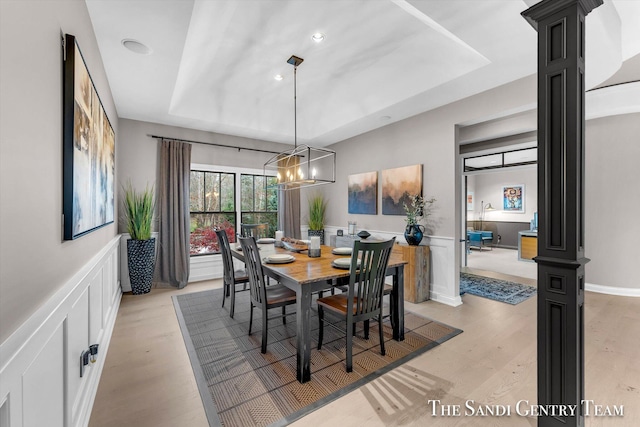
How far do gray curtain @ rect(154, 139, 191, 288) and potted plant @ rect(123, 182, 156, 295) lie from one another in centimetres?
30

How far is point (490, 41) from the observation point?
8.23 feet

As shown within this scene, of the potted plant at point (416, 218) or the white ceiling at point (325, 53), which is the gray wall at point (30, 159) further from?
the potted plant at point (416, 218)

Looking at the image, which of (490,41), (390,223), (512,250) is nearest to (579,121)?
(490,41)

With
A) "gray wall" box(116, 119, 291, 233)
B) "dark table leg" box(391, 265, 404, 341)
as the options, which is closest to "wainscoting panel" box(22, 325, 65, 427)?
"dark table leg" box(391, 265, 404, 341)

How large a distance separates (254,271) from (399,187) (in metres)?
2.85

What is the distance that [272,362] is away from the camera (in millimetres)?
2385

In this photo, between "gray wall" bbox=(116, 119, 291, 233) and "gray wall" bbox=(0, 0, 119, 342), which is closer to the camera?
"gray wall" bbox=(0, 0, 119, 342)

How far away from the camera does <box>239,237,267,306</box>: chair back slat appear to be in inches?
98.0

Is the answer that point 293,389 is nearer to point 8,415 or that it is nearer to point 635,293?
point 8,415

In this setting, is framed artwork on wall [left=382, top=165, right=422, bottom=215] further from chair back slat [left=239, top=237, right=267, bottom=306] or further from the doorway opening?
chair back slat [left=239, top=237, right=267, bottom=306]

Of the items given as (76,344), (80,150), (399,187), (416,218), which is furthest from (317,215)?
(76,344)

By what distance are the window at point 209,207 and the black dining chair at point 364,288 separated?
334 cm

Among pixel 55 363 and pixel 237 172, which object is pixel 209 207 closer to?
pixel 237 172

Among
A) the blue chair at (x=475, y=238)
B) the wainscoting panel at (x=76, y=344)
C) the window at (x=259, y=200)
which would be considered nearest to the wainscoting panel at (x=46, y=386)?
the wainscoting panel at (x=76, y=344)
